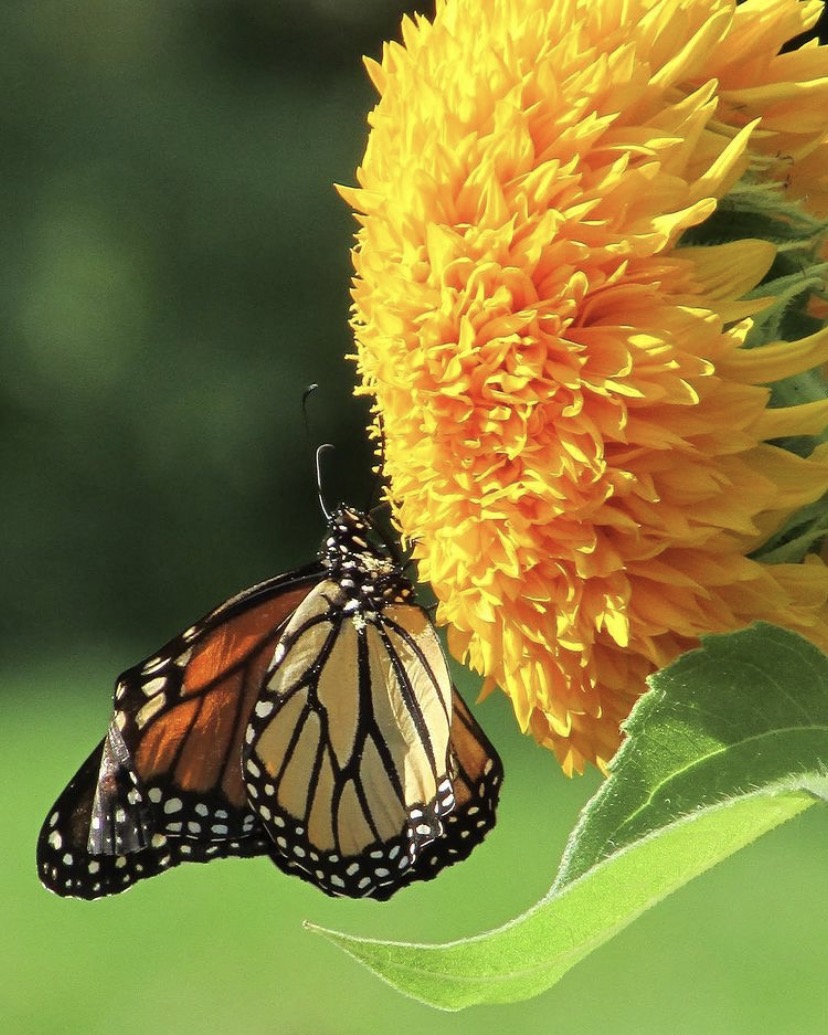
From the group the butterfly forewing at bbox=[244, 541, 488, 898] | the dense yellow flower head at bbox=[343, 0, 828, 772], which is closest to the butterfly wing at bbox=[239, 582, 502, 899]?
the butterfly forewing at bbox=[244, 541, 488, 898]

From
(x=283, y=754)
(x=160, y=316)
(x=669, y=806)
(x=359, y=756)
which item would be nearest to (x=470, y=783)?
(x=359, y=756)

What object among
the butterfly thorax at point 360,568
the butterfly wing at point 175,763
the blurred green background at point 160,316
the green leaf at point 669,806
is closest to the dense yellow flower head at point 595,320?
the green leaf at point 669,806

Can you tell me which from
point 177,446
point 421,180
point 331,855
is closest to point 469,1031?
point 331,855

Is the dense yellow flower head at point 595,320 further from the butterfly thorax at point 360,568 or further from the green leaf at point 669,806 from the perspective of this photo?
the butterfly thorax at point 360,568

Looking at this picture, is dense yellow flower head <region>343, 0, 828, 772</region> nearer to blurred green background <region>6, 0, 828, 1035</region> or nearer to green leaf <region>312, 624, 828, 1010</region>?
green leaf <region>312, 624, 828, 1010</region>

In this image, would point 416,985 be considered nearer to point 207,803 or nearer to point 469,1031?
point 207,803

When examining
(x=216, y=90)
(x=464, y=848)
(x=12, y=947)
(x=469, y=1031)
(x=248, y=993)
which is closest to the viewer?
(x=464, y=848)

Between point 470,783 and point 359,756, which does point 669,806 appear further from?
point 359,756
